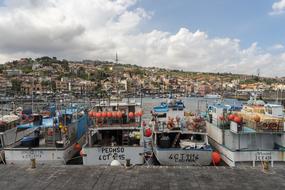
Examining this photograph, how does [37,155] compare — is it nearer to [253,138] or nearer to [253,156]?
[253,156]

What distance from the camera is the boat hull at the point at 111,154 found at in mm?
14164

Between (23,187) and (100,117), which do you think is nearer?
(23,187)

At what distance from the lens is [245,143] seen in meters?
16.2

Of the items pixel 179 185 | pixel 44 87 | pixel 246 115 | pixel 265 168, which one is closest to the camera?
pixel 179 185

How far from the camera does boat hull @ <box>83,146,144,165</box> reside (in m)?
14.2

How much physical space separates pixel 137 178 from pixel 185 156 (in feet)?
22.8

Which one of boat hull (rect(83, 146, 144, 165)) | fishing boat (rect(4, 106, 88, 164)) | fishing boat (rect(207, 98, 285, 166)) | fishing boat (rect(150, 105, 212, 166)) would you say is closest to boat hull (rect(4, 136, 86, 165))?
fishing boat (rect(4, 106, 88, 164))

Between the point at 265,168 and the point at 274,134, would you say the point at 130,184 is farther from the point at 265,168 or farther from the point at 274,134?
the point at 274,134

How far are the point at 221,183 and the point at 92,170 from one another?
449 cm

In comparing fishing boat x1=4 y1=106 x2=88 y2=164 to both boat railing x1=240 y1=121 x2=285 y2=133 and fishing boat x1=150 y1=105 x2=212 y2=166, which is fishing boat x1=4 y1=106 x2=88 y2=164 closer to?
fishing boat x1=150 y1=105 x2=212 y2=166

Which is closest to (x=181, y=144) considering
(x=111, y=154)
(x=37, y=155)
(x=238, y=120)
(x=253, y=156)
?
(x=238, y=120)

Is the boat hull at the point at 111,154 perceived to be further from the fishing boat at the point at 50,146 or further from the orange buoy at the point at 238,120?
the orange buoy at the point at 238,120

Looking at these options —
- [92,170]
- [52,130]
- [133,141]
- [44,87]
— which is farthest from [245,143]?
[44,87]

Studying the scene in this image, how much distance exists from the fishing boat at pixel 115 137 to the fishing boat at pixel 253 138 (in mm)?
5740
